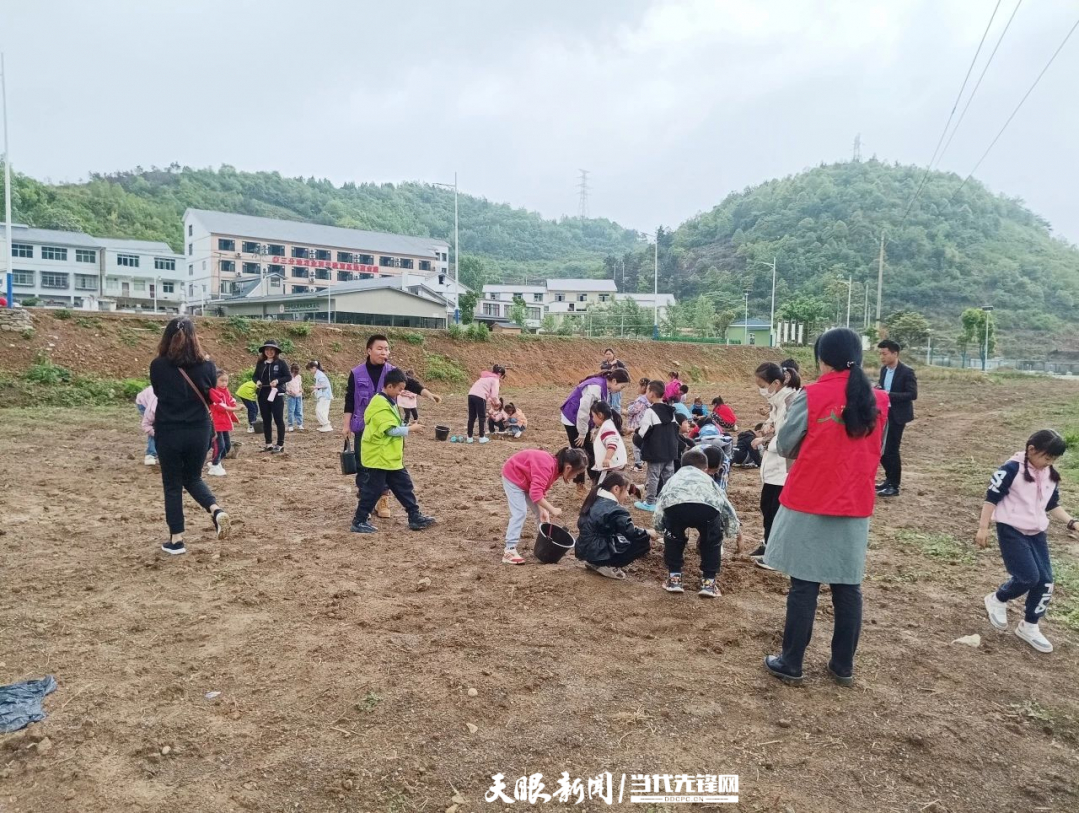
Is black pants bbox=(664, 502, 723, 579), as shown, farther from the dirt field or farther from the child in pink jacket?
the child in pink jacket

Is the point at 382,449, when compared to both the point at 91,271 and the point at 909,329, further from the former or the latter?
the point at 909,329

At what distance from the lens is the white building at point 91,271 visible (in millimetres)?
49031

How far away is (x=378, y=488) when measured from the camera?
21.8 feet

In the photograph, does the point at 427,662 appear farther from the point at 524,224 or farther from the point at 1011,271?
the point at 524,224

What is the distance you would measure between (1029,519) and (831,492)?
71.5 inches

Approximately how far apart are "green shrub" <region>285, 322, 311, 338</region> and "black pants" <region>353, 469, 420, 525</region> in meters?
21.3

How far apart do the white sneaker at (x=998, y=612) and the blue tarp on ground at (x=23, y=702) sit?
19.0ft

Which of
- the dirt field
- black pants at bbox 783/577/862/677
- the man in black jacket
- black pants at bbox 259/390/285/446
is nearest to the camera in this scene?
the dirt field

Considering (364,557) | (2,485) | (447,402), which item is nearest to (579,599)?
(364,557)

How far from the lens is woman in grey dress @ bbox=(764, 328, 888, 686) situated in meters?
3.49

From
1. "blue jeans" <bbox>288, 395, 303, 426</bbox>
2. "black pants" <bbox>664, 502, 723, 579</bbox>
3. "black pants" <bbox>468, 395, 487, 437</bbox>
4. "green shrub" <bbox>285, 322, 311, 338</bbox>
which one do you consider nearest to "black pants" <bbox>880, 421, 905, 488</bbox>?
"black pants" <bbox>664, 502, 723, 579</bbox>

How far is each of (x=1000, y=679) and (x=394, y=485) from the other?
514cm

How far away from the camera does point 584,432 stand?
8555mm

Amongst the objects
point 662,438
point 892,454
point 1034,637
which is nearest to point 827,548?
point 1034,637
